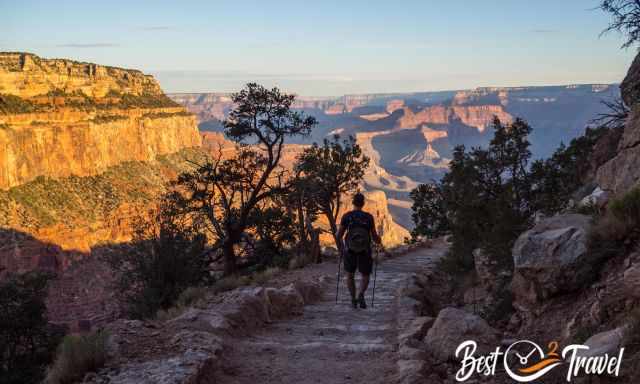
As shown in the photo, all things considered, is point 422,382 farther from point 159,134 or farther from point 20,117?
point 159,134

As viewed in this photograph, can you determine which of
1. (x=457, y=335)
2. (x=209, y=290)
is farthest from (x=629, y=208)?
(x=209, y=290)

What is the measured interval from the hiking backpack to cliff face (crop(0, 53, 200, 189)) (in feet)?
168

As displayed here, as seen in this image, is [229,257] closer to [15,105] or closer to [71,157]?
[71,157]

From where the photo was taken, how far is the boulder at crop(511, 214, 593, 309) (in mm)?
6645

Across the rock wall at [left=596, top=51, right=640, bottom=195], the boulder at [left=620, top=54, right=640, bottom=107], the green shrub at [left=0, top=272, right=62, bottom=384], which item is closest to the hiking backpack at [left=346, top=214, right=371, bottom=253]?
the rock wall at [left=596, top=51, right=640, bottom=195]

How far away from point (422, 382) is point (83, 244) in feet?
166

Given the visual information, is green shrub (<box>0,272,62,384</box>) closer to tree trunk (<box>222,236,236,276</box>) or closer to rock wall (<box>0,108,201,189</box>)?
tree trunk (<box>222,236,236,276</box>)

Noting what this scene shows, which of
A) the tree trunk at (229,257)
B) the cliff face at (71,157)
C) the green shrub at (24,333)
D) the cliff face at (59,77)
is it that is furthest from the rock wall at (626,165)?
the cliff face at (59,77)

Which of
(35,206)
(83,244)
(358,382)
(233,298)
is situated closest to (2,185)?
(35,206)

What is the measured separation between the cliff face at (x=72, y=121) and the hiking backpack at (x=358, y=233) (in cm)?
5134

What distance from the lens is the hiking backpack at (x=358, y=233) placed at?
10.1 meters

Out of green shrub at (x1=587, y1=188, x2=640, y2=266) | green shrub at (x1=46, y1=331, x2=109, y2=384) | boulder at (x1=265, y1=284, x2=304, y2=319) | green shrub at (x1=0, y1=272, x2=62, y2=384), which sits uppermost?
green shrub at (x1=587, y1=188, x2=640, y2=266)

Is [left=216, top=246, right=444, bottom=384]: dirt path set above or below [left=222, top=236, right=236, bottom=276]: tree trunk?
above

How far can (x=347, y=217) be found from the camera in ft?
33.1
